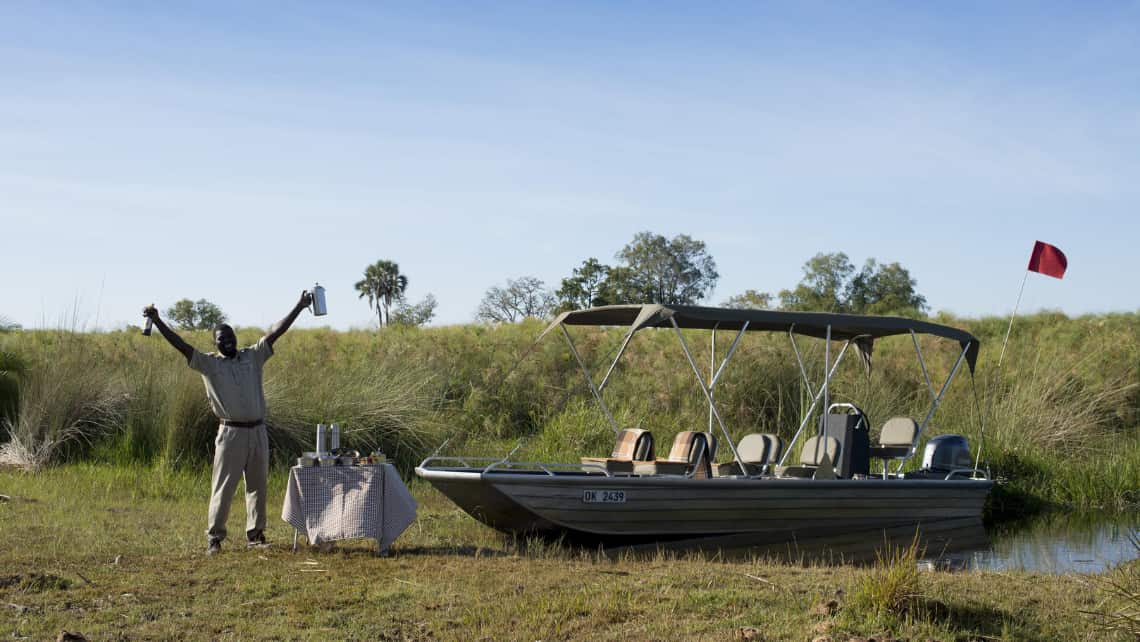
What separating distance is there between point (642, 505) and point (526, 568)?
9.11ft

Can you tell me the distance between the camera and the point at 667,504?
471 inches

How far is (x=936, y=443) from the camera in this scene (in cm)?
1527

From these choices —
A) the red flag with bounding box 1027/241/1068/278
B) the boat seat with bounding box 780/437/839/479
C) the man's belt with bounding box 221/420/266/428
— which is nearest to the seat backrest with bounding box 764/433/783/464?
the boat seat with bounding box 780/437/839/479

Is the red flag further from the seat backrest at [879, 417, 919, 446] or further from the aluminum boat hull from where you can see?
the aluminum boat hull

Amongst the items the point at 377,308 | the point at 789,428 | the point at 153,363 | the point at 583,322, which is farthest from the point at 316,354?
the point at 377,308

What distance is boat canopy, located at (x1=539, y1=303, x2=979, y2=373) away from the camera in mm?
11895

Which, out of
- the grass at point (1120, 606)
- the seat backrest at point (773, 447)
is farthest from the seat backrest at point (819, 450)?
the grass at point (1120, 606)

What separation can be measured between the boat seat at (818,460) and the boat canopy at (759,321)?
141 centimetres

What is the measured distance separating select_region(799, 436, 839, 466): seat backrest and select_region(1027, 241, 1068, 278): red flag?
7159 mm

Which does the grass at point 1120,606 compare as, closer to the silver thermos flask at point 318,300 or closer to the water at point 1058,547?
the water at point 1058,547

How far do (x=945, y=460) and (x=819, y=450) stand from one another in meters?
2.51

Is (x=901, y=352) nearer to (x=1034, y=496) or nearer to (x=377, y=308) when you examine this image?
(x=1034, y=496)

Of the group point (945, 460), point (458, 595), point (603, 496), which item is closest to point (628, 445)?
point (603, 496)

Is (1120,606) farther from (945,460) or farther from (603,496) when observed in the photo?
(945,460)
